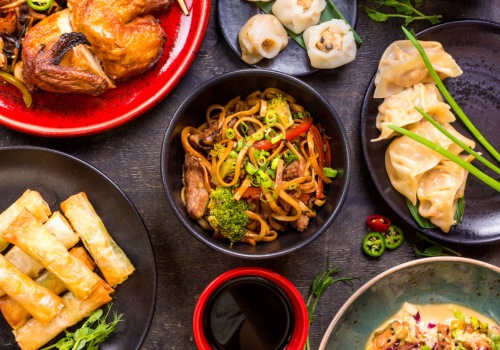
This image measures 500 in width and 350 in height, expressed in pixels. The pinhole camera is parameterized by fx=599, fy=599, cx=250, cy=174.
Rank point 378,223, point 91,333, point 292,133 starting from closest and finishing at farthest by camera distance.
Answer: point 292,133, point 91,333, point 378,223

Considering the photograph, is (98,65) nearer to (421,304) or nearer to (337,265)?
(337,265)

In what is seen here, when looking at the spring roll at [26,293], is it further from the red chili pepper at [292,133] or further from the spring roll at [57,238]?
the red chili pepper at [292,133]

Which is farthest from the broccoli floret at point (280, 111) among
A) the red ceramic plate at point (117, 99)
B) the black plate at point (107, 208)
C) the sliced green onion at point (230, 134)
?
the black plate at point (107, 208)

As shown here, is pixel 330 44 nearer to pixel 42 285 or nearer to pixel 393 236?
pixel 393 236

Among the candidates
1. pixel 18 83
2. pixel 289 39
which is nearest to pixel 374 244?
pixel 289 39

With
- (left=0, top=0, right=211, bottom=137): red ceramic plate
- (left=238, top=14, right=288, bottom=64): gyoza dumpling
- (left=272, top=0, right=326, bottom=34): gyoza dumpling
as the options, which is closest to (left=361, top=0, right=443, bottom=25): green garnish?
(left=272, top=0, right=326, bottom=34): gyoza dumpling

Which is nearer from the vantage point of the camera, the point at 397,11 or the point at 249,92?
the point at 249,92

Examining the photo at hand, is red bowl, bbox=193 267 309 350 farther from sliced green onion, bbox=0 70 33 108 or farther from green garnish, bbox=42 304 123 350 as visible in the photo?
sliced green onion, bbox=0 70 33 108
